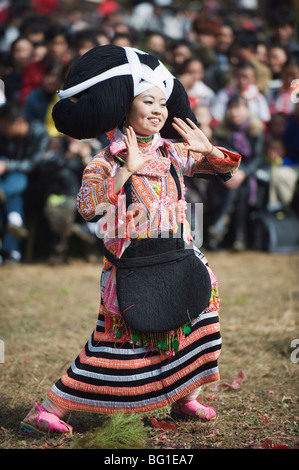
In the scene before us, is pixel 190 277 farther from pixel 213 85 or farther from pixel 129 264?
pixel 213 85

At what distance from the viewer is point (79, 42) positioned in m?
7.34

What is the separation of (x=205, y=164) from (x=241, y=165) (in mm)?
4280

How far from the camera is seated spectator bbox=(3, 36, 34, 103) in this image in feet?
26.0

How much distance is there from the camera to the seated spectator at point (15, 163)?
664 cm

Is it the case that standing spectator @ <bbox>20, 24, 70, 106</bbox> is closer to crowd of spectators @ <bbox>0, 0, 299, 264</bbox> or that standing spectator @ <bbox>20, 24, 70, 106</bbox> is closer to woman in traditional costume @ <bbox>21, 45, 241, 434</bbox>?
crowd of spectators @ <bbox>0, 0, 299, 264</bbox>

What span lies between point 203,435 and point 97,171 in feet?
4.15

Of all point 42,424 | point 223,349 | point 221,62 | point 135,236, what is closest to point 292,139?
point 221,62

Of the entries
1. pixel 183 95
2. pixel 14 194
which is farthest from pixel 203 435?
pixel 14 194

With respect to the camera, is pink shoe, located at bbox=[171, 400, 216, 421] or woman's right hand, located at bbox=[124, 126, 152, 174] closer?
woman's right hand, located at bbox=[124, 126, 152, 174]

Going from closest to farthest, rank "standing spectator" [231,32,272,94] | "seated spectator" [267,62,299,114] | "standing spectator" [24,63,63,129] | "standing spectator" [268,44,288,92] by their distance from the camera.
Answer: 1. "standing spectator" [24,63,63,129]
2. "seated spectator" [267,62,299,114]
3. "standing spectator" [231,32,272,94]
4. "standing spectator" [268,44,288,92]

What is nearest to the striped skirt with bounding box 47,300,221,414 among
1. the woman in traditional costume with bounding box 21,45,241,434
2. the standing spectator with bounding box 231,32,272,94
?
the woman in traditional costume with bounding box 21,45,241,434

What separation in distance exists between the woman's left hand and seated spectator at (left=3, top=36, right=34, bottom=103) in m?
5.35

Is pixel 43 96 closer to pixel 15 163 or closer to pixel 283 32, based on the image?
pixel 15 163

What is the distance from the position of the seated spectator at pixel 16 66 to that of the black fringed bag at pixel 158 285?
217 inches
